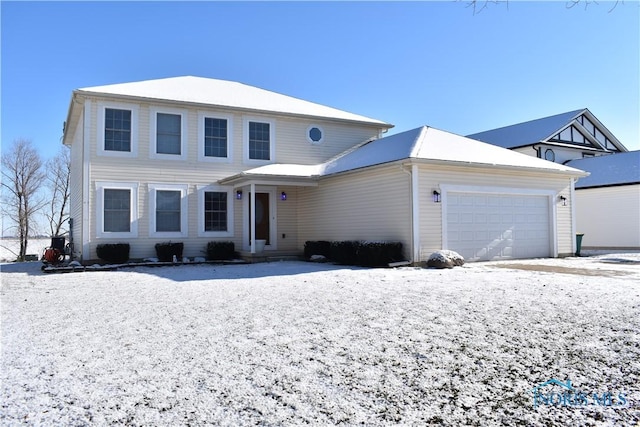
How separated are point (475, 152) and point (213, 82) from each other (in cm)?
1037

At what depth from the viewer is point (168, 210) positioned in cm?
1482

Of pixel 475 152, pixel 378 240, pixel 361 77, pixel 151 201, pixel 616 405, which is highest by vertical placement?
pixel 361 77

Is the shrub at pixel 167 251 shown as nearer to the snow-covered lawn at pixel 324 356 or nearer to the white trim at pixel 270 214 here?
the white trim at pixel 270 214

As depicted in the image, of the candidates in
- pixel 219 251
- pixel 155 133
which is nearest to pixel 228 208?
pixel 219 251

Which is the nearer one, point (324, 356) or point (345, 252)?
point (324, 356)

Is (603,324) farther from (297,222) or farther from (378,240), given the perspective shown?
(297,222)

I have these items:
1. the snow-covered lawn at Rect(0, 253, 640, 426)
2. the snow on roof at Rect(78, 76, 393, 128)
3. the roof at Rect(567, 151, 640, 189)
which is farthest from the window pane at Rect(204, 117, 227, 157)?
the roof at Rect(567, 151, 640, 189)

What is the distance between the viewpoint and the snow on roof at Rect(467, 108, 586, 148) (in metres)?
24.8

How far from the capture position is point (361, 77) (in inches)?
572

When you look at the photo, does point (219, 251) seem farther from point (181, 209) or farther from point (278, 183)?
point (278, 183)

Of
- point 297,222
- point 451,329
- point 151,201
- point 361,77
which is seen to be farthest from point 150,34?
point 451,329

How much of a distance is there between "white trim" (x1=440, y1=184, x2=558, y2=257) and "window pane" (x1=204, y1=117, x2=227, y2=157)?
7430 millimetres

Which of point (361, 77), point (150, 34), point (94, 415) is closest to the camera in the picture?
point (94, 415)

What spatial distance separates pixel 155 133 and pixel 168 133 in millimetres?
405
